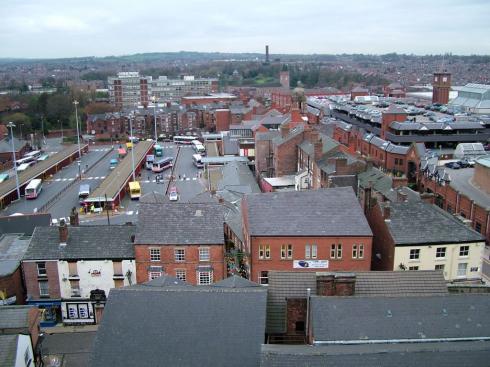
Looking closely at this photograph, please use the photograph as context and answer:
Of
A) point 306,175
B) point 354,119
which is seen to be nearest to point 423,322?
point 306,175

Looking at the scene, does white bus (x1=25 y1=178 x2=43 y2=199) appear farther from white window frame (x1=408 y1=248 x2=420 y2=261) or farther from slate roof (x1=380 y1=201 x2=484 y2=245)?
white window frame (x1=408 y1=248 x2=420 y2=261)

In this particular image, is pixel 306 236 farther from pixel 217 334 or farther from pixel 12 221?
pixel 12 221

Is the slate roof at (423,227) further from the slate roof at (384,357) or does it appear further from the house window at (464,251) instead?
the slate roof at (384,357)

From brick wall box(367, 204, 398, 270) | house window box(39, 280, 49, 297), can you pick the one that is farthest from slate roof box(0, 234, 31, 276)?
brick wall box(367, 204, 398, 270)

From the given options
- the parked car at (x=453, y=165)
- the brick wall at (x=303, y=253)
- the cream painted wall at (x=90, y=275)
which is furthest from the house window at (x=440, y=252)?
the parked car at (x=453, y=165)

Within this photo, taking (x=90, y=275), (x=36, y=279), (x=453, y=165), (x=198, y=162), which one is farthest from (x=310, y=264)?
(x=198, y=162)

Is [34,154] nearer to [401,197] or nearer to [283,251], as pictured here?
[283,251]
